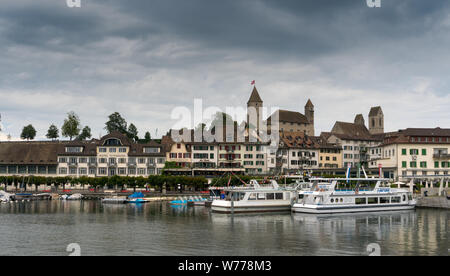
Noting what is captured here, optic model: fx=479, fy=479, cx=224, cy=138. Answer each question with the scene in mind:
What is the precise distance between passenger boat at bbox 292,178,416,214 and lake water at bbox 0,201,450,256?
1.64 metres

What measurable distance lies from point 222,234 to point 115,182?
69753mm

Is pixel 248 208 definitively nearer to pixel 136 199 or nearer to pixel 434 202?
pixel 434 202

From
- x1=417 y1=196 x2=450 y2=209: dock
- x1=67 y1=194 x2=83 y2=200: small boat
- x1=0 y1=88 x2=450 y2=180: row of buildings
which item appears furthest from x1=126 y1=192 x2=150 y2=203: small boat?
x1=417 y1=196 x2=450 y2=209: dock

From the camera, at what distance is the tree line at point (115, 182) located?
10927 cm

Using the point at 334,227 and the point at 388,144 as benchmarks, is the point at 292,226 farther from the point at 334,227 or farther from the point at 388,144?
the point at 388,144

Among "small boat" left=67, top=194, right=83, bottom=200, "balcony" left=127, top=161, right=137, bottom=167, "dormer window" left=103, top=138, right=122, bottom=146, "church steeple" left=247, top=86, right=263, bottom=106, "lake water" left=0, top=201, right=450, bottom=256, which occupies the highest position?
"church steeple" left=247, top=86, right=263, bottom=106

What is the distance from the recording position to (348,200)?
6825 cm

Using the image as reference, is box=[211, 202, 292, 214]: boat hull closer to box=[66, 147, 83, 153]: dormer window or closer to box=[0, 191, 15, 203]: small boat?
box=[0, 191, 15, 203]: small boat

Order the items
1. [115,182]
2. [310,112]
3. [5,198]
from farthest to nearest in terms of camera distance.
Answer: [310,112], [115,182], [5,198]

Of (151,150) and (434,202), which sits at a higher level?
(151,150)

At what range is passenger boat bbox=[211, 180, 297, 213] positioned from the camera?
6831 centimetres

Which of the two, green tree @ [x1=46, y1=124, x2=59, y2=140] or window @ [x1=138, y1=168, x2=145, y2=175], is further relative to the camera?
green tree @ [x1=46, y1=124, x2=59, y2=140]

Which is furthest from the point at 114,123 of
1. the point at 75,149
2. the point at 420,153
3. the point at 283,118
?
the point at 420,153

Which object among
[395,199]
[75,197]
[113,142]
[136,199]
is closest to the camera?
[395,199]
